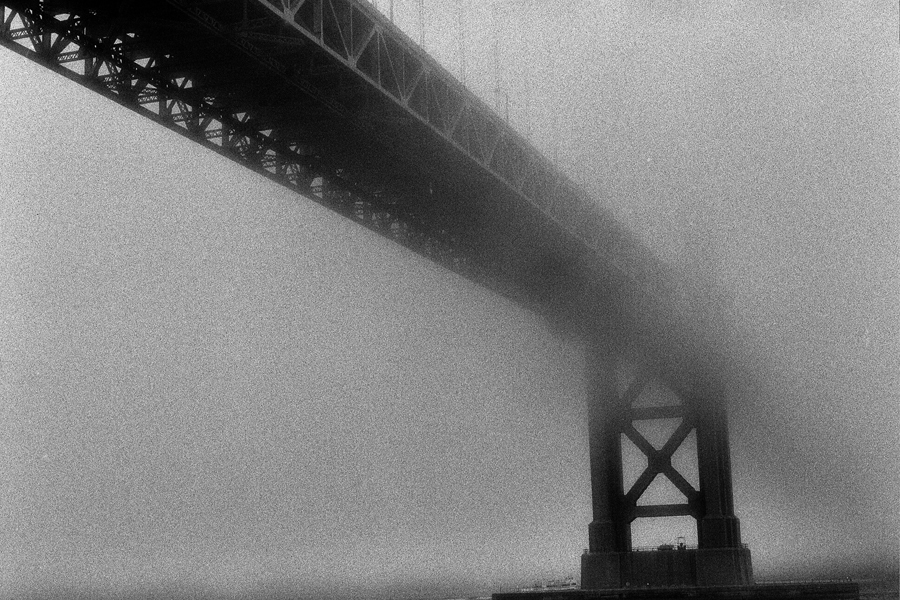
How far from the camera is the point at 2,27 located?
2328 cm

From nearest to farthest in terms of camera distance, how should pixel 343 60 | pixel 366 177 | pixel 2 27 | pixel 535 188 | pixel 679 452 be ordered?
pixel 2 27, pixel 343 60, pixel 366 177, pixel 535 188, pixel 679 452

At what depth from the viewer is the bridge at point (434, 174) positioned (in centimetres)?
2447

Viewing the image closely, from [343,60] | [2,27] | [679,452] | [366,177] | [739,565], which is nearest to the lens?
[2,27]

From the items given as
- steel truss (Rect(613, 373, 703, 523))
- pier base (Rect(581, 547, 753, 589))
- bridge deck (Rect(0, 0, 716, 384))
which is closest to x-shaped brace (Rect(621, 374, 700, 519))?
steel truss (Rect(613, 373, 703, 523))

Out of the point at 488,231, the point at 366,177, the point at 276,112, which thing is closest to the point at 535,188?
the point at 488,231

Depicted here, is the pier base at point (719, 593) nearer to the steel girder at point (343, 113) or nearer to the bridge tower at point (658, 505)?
the bridge tower at point (658, 505)

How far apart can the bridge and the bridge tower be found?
0.06 metres

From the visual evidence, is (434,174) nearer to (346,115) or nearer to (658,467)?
(346,115)

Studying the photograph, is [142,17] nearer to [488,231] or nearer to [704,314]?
[488,231]

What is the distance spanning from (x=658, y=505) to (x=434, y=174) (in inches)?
651

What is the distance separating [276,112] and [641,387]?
72.9 ft

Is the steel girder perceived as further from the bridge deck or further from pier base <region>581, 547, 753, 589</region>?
pier base <region>581, 547, 753, 589</region>

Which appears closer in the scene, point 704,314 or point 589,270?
point 589,270

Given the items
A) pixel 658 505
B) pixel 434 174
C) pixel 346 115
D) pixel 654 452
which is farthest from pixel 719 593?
pixel 346 115
